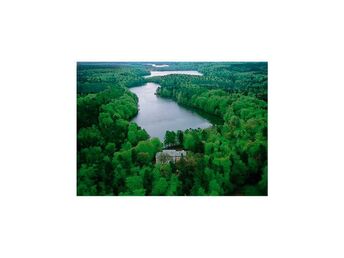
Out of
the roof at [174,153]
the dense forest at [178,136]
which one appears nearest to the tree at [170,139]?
the dense forest at [178,136]

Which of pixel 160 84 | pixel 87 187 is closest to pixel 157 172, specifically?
pixel 87 187

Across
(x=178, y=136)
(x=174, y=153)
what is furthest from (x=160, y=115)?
(x=174, y=153)

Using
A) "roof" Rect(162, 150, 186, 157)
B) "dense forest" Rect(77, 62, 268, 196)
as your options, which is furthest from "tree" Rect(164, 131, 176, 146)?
"roof" Rect(162, 150, 186, 157)

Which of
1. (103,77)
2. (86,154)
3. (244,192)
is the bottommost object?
(244,192)

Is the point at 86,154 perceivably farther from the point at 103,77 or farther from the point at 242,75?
the point at 242,75

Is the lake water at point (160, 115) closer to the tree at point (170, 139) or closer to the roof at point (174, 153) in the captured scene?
the tree at point (170, 139)

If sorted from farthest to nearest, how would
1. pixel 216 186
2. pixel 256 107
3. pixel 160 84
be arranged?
1. pixel 160 84
2. pixel 256 107
3. pixel 216 186

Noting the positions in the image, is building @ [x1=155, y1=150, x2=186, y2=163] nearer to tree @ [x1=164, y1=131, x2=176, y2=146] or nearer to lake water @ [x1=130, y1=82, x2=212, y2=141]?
tree @ [x1=164, y1=131, x2=176, y2=146]
